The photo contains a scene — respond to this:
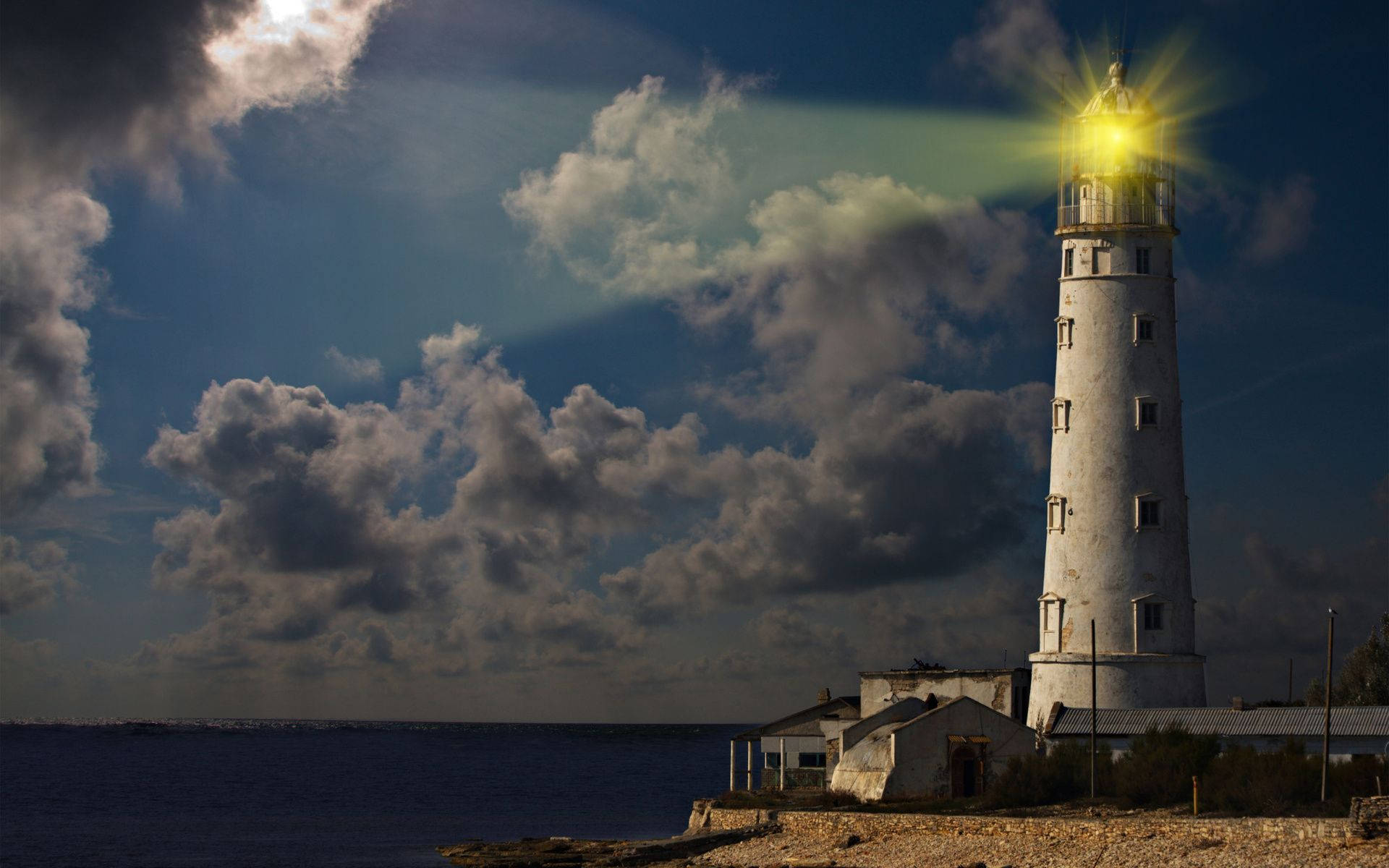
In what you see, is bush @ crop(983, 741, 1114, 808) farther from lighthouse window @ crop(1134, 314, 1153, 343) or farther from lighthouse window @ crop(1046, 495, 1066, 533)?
lighthouse window @ crop(1134, 314, 1153, 343)

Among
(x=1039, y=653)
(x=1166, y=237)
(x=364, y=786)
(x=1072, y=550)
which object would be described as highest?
(x=1166, y=237)

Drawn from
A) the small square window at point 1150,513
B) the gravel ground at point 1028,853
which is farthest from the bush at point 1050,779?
the small square window at point 1150,513

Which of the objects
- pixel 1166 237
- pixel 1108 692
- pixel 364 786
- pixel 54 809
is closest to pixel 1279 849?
pixel 1108 692

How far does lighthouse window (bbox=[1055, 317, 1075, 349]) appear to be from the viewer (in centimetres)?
4419

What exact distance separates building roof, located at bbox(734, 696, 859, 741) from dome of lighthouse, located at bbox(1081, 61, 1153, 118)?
1948 centimetres

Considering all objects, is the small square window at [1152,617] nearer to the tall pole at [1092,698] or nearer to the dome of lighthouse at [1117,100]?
the tall pole at [1092,698]

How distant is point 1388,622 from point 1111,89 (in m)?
29.2

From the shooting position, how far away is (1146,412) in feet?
141

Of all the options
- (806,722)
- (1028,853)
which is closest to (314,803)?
(806,722)

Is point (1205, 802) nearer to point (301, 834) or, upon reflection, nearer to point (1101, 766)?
point (1101, 766)

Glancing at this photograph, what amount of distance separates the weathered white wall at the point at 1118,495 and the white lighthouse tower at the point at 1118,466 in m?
0.04

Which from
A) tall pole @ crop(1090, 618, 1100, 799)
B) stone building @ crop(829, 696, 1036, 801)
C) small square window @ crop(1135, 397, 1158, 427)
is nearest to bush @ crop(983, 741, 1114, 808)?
tall pole @ crop(1090, 618, 1100, 799)

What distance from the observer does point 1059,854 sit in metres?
32.9

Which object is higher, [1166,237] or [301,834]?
[1166,237]
